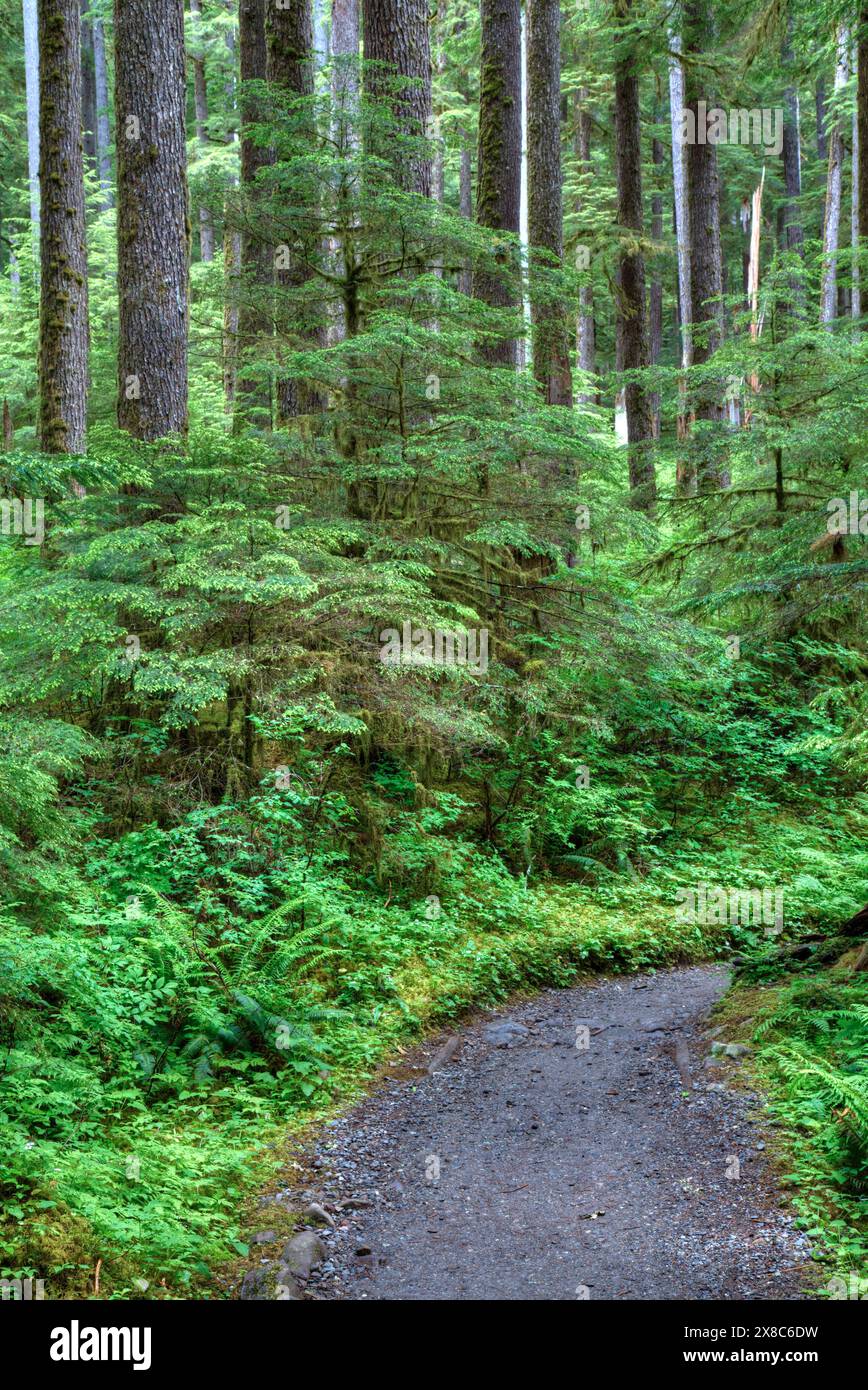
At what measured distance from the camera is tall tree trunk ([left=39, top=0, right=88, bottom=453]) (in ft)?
41.8

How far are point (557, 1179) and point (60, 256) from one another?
1190cm

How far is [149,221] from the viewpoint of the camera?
9219 mm

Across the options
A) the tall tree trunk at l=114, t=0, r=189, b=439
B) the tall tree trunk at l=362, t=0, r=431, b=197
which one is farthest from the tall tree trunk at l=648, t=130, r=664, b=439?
the tall tree trunk at l=114, t=0, r=189, b=439

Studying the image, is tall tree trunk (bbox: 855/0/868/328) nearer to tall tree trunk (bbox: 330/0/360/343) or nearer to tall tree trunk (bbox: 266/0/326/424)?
tall tree trunk (bbox: 330/0/360/343)

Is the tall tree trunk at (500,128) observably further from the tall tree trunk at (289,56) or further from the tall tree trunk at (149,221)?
the tall tree trunk at (149,221)

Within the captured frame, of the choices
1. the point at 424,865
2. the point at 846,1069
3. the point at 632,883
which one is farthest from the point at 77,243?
the point at 846,1069

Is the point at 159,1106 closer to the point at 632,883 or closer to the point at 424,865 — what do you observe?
the point at 424,865

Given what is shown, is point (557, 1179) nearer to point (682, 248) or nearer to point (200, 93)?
point (682, 248)

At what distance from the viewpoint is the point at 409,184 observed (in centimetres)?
980

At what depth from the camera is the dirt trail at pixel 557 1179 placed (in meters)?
4.14

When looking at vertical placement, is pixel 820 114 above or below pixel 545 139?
above

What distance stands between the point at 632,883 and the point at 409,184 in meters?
6.82

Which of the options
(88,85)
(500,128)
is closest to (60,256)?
(500,128)

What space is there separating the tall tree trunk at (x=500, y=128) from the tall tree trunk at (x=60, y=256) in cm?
506
